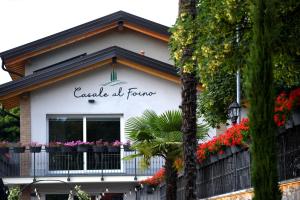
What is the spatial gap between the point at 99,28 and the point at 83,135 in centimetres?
503

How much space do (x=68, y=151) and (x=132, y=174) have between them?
8.23ft

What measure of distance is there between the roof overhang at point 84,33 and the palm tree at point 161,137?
14363mm

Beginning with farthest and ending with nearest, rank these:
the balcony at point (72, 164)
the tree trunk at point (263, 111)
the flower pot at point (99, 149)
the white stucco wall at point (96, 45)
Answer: the white stucco wall at point (96, 45) < the balcony at point (72, 164) < the flower pot at point (99, 149) < the tree trunk at point (263, 111)

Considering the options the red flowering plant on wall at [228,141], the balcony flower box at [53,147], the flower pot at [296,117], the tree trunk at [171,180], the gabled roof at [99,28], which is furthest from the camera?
the gabled roof at [99,28]

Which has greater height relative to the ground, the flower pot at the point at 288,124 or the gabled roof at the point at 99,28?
the gabled roof at the point at 99,28

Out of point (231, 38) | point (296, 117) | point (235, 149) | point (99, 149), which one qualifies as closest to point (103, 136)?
point (99, 149)

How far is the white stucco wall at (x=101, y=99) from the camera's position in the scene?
29500 mm

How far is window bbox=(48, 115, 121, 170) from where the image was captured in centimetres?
2908

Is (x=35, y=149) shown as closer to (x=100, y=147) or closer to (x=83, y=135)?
(x=83, y=135)

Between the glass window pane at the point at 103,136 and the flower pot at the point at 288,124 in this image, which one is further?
the glass window pane at the point at 103,136

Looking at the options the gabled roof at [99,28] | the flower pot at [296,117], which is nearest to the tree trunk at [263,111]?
the flower pot at [296,117]

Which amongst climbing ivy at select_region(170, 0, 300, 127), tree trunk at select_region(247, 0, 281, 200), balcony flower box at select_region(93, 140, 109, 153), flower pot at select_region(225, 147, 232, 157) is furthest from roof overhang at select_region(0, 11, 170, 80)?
tree trunk at select_region(247, 0, 281, 200)

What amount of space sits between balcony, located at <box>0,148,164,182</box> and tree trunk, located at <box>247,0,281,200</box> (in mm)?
20020

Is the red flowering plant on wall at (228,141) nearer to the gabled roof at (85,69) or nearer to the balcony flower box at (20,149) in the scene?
the balcony flower box at (20,149)
